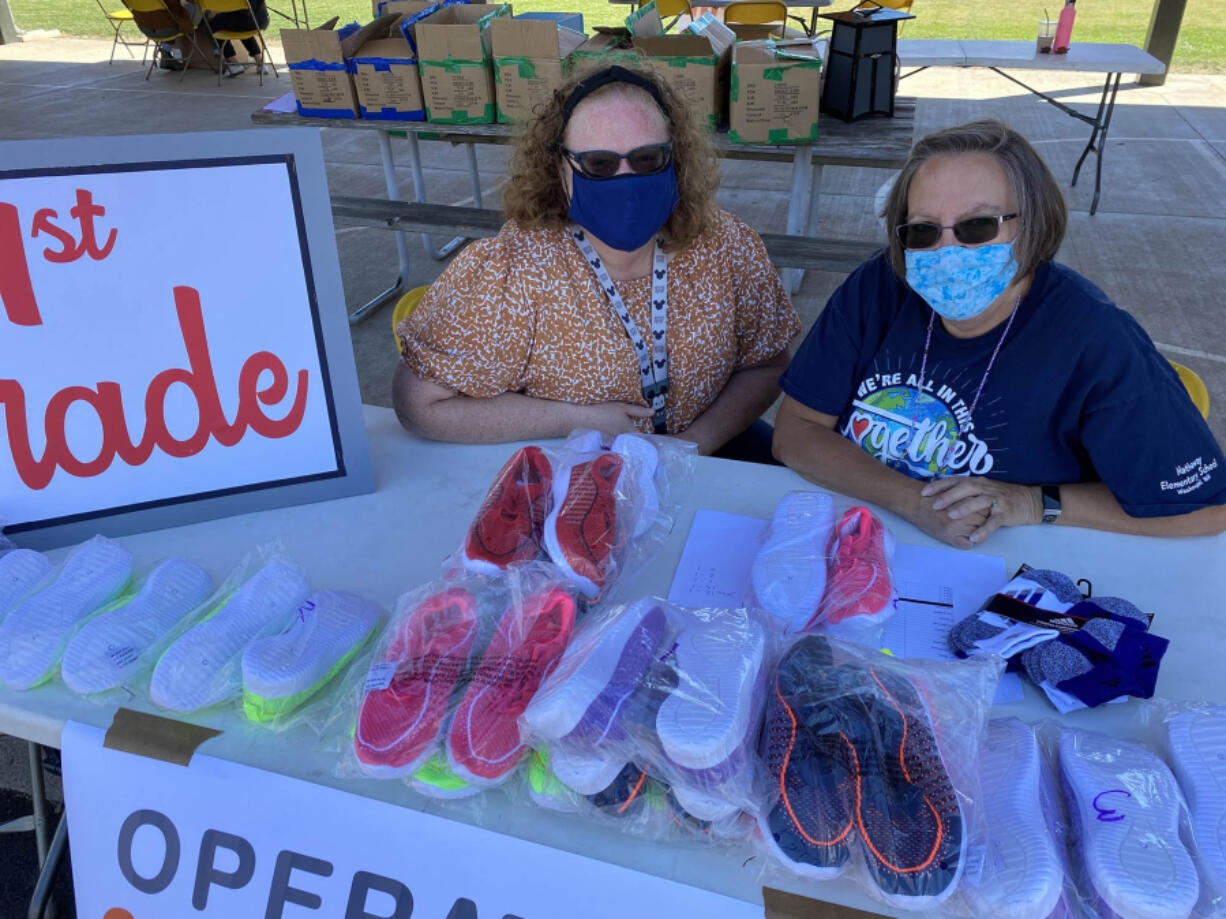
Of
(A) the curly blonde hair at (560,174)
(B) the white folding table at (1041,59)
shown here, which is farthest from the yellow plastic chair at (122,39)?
(A) the curly blonde hair at (560,174)

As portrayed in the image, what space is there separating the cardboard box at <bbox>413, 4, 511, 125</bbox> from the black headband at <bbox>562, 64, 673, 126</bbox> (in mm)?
2251

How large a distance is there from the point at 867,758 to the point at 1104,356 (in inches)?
37.2

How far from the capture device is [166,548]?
4.37 feet

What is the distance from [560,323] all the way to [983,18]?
12.9 m

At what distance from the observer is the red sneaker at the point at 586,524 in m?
1.14

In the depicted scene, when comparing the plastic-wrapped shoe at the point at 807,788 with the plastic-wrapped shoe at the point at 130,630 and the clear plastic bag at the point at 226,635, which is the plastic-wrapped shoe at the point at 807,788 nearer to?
the clear plastic bag at the point at 226,635

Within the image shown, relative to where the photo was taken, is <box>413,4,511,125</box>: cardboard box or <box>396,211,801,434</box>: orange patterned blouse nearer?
<box>396,211,801,434</box>: orange patterned blouse

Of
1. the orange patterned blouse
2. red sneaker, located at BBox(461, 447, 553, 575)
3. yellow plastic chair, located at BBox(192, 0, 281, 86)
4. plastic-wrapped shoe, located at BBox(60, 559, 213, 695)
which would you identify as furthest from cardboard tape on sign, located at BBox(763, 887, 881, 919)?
yellow plastic chair, located at BBox(192, 0, 281, 86)

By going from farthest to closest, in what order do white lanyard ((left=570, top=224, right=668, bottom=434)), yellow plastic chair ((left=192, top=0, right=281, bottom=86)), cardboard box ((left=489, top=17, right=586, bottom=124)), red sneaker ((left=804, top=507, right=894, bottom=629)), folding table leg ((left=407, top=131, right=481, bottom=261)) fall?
1. yellow plastic chair ((left=192, top=0, right=281, bottom=86))
2. folding table leg ((left=407, top=131, right=481, bottom=261))
3. cardboard box ((left=489, top=17, right=586, bottom=124))
4. white lanyard ((left=570, top=224, right=668, bottom=434))
5. red sneaker ((left=804, top=507, right=894, bottom=629))

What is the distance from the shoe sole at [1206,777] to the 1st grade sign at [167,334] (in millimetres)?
1243

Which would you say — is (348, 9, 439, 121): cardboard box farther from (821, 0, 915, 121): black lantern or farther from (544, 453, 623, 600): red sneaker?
(544, 453, 623, 600): red sneaker

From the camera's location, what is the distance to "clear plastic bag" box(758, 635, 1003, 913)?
0.74 meters

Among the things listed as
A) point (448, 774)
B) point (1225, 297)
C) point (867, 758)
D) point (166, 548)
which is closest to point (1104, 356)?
point (867, 758)

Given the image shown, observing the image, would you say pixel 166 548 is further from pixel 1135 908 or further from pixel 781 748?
pixel 1135 908
